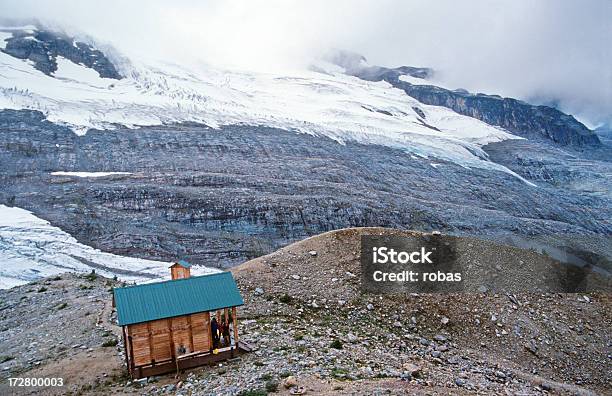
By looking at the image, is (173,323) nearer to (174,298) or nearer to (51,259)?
(174,298)

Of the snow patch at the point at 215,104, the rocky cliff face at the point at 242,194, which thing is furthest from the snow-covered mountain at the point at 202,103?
the rocky cliff face at the point at 242,194

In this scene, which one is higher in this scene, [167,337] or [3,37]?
[3,37]

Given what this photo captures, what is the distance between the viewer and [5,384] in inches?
619

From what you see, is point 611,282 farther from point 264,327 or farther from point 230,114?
point 230,114

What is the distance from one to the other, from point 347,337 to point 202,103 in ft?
278

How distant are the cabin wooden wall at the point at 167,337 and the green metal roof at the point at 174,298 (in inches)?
11.7

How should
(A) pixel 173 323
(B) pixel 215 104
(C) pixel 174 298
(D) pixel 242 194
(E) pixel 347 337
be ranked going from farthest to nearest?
(B) pixel 215 104, (D) pixel 242 194, (E) pixel 347 337, (C) pixel 174 298, (A) pixel 173 323

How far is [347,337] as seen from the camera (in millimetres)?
17516

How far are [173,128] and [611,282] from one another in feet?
217

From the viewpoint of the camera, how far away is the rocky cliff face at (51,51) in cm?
9650

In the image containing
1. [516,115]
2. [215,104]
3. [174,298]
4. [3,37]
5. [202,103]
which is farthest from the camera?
[516,115]

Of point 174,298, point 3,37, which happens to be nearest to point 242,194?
point 174,298

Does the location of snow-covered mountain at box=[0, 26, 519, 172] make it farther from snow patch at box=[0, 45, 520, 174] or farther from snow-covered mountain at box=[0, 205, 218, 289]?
snow-covered mountain at box=[0, 205, 218, 289]

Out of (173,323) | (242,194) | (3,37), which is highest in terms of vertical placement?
(3,37)
